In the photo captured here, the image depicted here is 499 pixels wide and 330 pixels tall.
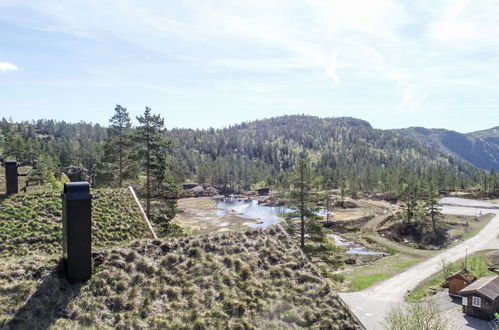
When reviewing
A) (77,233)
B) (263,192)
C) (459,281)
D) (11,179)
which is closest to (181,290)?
(77,233)

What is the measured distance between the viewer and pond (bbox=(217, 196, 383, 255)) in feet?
195

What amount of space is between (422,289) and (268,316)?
106ft

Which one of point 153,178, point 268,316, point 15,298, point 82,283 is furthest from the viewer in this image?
point 153,178

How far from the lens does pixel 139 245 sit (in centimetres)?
1246

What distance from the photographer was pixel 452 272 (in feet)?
131

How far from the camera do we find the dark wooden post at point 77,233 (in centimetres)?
1048

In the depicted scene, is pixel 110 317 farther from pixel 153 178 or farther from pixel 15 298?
pixel 153 178

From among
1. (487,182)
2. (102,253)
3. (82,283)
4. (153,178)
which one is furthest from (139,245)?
(487,182)

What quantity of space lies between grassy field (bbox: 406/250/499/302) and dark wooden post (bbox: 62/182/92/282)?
31921 mm

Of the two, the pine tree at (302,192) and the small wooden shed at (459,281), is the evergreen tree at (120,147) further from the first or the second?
the small wooden shed at (459,281)

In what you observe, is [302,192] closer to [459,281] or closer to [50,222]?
[459,281]

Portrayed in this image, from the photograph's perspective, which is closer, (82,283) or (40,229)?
(82,283)

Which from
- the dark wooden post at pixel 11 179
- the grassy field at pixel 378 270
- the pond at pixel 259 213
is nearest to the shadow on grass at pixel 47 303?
the dark wooden post at pixel 11 179

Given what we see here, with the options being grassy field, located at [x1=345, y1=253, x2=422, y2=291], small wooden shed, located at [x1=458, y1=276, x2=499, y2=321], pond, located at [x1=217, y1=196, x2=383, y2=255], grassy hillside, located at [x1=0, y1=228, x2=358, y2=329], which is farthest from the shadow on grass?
pond, located at [x1=217, y1=196, x2=383, y2=255]
